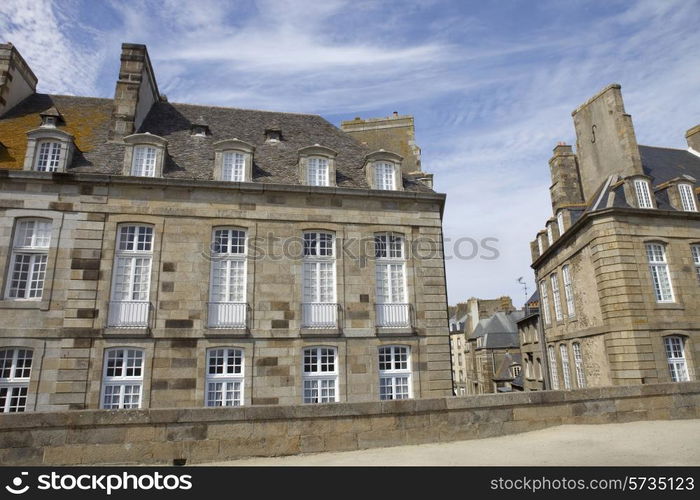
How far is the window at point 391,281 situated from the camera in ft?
47.8

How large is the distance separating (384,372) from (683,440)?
25.9ft

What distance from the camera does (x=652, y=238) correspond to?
699 inches

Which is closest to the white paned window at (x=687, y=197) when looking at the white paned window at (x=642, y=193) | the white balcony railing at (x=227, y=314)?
the white paned window at (x=642, y=193)

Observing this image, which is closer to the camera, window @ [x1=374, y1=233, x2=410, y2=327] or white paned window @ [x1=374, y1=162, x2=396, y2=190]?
window @ [x1=374, y1=233, x2=410, y2=327]

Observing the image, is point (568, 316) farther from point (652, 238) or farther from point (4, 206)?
point (4, 206)

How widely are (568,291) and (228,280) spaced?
16970 mm

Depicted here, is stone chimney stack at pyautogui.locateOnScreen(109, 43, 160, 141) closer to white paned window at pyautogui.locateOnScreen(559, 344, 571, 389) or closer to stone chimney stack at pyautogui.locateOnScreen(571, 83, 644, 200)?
stone chimney stack at pyautogui.locateOnScreen(571, 83, 644, 200)

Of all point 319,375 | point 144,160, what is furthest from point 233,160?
point 319,375

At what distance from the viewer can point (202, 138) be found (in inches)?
659

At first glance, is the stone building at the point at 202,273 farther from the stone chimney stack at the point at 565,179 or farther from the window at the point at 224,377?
the stone chimney stack at the point at 565,179

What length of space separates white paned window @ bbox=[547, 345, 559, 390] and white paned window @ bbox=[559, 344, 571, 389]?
41.6 inches

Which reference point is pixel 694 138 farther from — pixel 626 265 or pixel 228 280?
pixel 228 280

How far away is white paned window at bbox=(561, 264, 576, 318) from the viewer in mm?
21248

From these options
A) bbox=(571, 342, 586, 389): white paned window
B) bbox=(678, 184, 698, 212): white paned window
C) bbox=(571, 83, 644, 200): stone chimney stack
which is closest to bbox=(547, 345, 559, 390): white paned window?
bbox=(571, 342, 586, 389): white paned window
